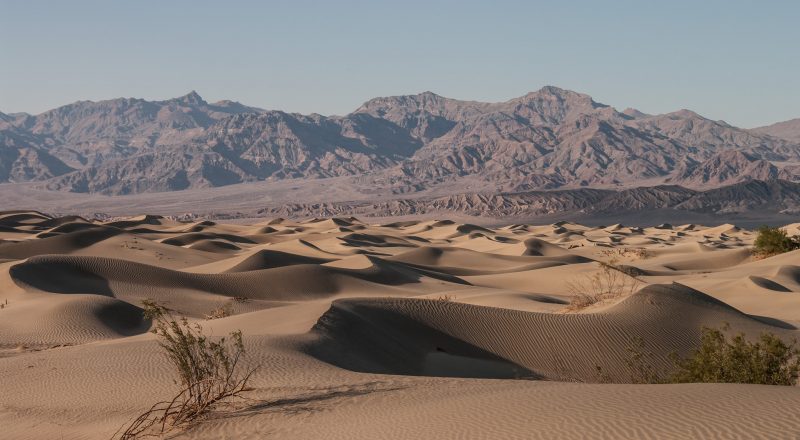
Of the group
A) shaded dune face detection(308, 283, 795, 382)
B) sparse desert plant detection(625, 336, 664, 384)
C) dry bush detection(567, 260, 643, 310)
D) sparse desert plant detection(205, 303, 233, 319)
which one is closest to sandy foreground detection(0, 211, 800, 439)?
shaded dune face detection(308, 283, 795, 382)

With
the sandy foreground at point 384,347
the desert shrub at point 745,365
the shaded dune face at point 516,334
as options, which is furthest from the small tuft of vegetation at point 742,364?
the shaded dune face at point 516,334

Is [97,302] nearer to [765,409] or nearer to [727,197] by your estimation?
[765,409]

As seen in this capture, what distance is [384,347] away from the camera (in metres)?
17.6

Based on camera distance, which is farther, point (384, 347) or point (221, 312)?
point (221, 312)

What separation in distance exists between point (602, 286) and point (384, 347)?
15.1 meters

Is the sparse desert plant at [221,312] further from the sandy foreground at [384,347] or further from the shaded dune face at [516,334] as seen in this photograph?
the shaded dune face at [516,334]

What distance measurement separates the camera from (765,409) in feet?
29.3

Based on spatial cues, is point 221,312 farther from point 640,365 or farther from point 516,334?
point 640,365

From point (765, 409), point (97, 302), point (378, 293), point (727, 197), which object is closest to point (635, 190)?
point (727, 197)

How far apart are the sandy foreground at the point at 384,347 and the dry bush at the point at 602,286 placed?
0.89 meters

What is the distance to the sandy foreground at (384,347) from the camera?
952cm

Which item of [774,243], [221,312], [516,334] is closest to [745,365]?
[516,334]

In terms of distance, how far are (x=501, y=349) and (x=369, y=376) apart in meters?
6.22

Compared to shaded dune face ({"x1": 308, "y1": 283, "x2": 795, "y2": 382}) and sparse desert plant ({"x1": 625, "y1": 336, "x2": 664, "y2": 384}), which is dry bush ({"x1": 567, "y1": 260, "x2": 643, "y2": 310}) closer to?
shaded dune face ({"x1": 308, "y1": 283, "x2": 795, "y2": 382})
